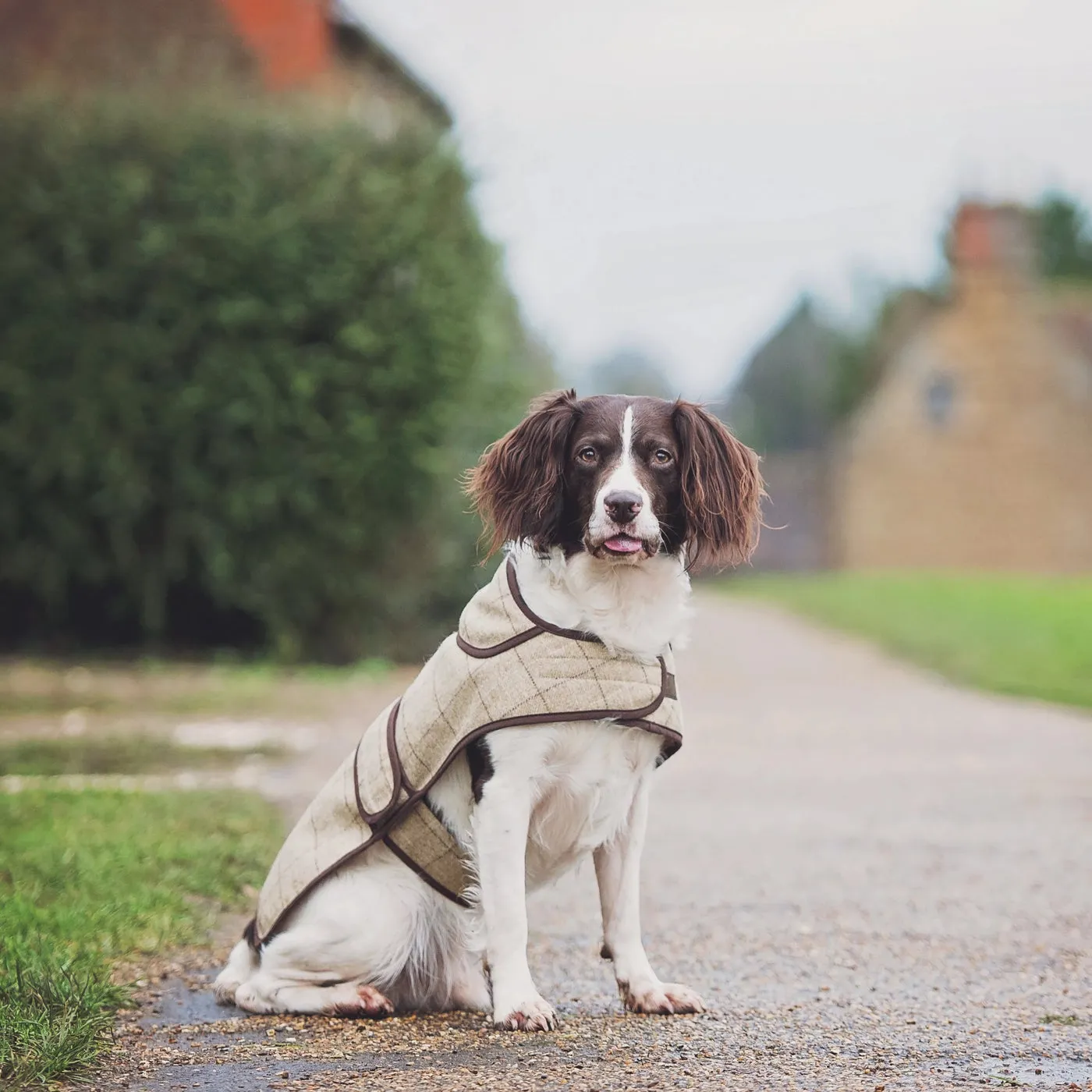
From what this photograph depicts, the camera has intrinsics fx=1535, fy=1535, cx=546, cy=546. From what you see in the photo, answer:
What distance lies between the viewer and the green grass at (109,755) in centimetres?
874

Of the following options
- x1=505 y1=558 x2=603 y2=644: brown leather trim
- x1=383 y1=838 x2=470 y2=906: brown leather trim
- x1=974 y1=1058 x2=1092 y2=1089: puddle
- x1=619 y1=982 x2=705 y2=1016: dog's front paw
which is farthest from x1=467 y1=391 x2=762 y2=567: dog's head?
x1=974 y1=1058 x2=1092 y2=1089: puddle

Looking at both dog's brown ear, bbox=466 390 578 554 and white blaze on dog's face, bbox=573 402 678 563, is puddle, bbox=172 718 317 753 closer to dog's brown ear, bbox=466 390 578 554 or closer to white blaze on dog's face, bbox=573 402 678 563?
dog's brown ear, bbox=466 390 578 554

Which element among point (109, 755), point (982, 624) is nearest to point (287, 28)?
point (982, 624)

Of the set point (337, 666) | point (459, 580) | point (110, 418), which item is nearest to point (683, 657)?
point (459, 580)

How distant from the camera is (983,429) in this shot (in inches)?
1633

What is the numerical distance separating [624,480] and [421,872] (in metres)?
1.17

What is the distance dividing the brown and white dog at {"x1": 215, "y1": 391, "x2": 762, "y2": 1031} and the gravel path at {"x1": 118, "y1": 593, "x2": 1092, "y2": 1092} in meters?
0.12

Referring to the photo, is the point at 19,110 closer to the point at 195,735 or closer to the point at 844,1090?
the point at 195,735

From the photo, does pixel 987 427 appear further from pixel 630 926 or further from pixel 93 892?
pixel 630 926

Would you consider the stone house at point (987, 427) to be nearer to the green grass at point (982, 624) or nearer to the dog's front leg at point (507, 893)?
the green grass at point (982, 624)

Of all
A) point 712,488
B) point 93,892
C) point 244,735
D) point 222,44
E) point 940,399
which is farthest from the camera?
point 940,399

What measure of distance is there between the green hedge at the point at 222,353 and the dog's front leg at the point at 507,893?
1002cm

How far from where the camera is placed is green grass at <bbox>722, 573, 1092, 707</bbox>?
46.5 feet

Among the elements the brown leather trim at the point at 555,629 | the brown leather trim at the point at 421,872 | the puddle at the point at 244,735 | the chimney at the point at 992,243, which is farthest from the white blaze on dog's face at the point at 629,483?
the chimney at the point at 992,243
